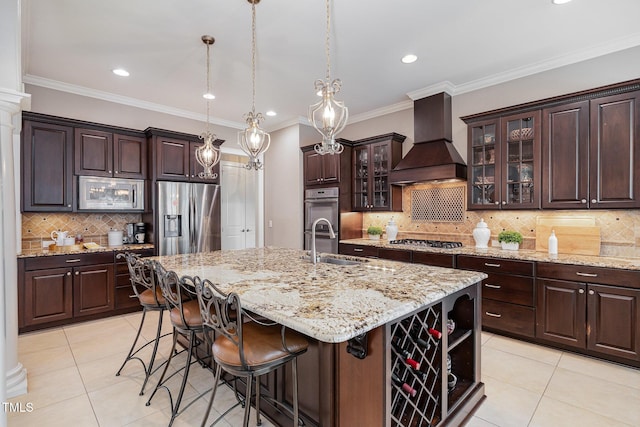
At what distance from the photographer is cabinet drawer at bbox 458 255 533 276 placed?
3098mm

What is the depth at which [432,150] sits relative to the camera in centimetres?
409

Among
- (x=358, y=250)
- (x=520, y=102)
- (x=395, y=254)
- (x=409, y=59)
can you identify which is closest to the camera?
(x=409, y=59)

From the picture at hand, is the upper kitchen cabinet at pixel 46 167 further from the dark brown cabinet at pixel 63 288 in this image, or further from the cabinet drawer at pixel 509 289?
the cabinet drawer at pixel 509 289

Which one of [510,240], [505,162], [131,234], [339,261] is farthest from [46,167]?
[510,240]

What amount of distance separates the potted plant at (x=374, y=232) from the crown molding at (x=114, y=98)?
10.4ft

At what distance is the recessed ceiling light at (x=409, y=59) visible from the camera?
130 inches

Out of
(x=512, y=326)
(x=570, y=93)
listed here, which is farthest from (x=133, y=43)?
(x=512, y=326)

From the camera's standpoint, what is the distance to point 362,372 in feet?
4.80

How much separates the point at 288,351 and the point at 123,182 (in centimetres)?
391

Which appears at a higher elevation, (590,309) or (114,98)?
(114,98)

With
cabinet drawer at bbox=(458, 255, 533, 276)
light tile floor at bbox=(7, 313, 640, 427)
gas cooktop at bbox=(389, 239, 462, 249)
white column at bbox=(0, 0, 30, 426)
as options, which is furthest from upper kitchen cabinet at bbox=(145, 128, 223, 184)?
cabinet drawer at bbox=(458, 255, 533, 276)

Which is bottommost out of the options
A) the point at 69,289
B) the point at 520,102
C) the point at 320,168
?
the point at 69,289

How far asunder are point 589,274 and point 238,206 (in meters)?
5.23

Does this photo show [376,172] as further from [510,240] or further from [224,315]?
[224,315]
